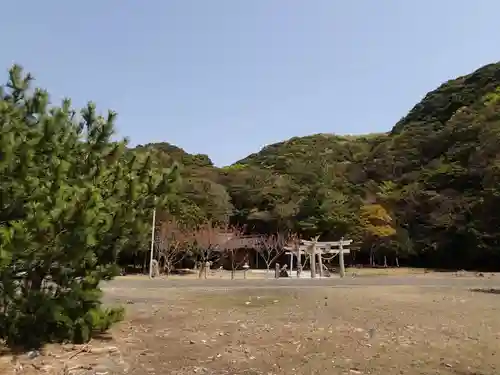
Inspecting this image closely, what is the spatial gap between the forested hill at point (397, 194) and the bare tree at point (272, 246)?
2.09 meters

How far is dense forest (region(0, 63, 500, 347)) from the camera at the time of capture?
557cm

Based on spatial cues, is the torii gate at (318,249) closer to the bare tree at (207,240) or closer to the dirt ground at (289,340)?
the bare tree at (207,240)

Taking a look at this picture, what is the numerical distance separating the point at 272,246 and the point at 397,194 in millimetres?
10444

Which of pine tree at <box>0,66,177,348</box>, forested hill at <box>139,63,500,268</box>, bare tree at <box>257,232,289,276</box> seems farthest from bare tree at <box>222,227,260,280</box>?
pine tree at <box>0,66,177,348</box>

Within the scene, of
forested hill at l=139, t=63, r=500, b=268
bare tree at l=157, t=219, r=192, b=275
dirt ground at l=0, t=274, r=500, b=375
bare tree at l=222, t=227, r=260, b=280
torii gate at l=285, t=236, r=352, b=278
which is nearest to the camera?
dirt ground at l=0, t=274, r=500, b=375

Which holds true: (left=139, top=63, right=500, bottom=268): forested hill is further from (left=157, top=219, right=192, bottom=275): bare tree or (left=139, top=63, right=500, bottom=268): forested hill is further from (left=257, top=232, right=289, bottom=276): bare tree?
(left=157, top=219, right=192, bottom=275): bare tree

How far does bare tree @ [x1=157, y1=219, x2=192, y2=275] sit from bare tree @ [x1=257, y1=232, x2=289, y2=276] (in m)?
5.51

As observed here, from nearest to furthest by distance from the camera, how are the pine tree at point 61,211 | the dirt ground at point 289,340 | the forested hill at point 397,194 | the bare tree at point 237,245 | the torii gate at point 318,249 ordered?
1. the pine tree at point 61,211
2. the dirt ground at point 289,340
3. the torii gate at point 318,249
4. the forested hill at point 397,194
5. the bare tree at point 237,245

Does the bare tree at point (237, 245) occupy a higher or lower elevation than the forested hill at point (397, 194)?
Answer: lower

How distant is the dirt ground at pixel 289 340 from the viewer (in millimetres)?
5848

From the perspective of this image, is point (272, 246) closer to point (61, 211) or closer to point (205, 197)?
point (205, 197)

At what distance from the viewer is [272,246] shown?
32.7 m

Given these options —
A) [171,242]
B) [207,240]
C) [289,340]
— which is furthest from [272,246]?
[289,340]

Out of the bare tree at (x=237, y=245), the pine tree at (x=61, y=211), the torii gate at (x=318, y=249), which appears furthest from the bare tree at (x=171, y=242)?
the pine tree at (x=61, y=211)
